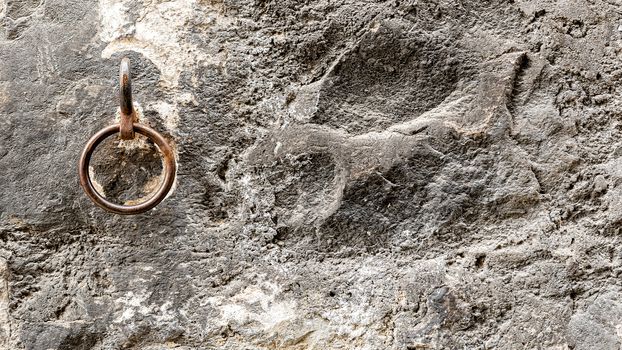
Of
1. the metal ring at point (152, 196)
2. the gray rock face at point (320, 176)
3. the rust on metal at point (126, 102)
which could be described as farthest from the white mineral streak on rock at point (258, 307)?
the rust on metal at point (126, 102)

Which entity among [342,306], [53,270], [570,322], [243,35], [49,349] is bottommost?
[570,322]

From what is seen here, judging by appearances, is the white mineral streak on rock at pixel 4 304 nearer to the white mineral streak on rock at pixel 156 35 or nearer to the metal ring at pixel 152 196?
the metal ring at pixel 152 196

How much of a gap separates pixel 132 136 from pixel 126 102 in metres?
0.08

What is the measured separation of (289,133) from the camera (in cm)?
133

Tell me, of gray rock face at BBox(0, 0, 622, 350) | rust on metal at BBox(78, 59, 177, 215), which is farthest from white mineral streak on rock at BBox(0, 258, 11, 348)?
rust on metal at BBox(78, 59, 177, 215)

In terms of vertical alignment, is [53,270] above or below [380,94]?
above

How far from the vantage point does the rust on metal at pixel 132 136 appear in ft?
3.86

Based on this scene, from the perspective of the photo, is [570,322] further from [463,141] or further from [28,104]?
[28,104]

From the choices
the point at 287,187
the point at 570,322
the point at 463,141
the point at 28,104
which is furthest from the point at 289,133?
the point at 570,322

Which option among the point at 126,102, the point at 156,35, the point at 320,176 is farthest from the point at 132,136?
the point at 320,176

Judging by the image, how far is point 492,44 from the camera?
4.36ft

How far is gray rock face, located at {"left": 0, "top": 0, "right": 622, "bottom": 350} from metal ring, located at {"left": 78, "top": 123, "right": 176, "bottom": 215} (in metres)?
0.09

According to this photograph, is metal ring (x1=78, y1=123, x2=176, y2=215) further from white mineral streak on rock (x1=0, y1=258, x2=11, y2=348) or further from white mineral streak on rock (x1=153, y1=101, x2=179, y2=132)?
white mineral streak on rock (x1=0, y1=258, x2=11, y2=348)

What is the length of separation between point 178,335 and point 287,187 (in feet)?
1.05
